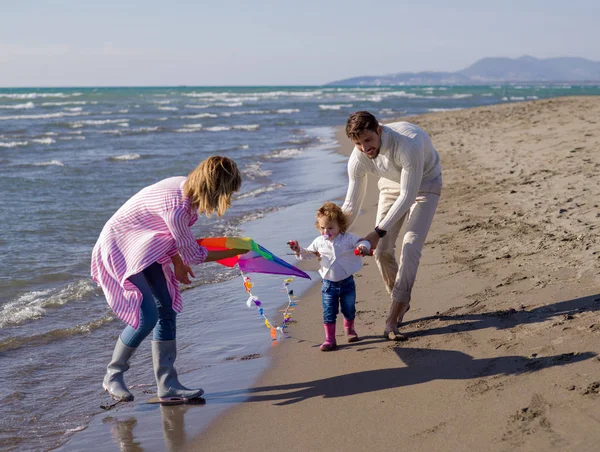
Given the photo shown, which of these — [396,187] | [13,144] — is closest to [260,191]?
[396,187]

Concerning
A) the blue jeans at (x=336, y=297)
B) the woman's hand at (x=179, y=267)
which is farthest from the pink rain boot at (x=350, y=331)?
the woman's hand at (x=179, y=267)

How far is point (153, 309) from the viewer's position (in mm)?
4359

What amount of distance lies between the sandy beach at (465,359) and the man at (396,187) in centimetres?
44

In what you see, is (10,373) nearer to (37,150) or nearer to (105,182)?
(105,182)

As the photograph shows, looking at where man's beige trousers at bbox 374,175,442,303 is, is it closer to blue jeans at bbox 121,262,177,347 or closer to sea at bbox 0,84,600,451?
sea at bbox 0,84,600,451

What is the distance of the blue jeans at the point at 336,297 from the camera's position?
521 centimetres

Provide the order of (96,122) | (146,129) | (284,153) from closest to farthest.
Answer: (284,153), (146,129), (96,122)

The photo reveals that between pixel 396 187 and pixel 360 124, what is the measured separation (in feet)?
2.56

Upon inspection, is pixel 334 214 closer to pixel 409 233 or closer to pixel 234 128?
pixel 409 233

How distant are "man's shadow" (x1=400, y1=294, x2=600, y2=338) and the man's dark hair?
5.17 feet

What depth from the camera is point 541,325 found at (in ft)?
15.8

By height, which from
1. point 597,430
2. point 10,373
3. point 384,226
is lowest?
point 10,373

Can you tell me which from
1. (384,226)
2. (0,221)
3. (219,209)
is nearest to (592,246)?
(384,226)

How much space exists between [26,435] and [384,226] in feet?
8.95
